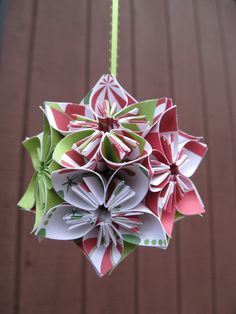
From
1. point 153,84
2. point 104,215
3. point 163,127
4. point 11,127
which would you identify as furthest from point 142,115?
point 153,84

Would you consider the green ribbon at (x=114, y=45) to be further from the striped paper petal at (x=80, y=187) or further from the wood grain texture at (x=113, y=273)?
the wood grain texture at (x=113, y=273)

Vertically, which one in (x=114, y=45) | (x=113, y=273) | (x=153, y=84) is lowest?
(x=113, y=273)

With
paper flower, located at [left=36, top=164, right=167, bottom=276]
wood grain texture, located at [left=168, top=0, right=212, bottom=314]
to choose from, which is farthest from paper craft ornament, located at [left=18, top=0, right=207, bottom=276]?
wood grain texture, located at [left=168, top=0, right=212, bottom=314]

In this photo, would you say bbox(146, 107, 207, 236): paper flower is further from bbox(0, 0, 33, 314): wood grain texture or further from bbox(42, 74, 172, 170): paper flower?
bbox(0, 0, 33, 314): wood grain texture

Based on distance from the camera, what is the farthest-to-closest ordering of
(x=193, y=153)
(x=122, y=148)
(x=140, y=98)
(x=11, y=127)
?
(x=140, y=98) → (x=11, y=127) → (x=193, y=153) → (x=122, y=148)

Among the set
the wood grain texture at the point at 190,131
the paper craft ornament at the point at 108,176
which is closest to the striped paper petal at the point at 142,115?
the paper craft ornament at the point at 108,176

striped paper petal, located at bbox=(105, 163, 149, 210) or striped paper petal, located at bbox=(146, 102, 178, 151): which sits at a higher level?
striped paper petal, located at bbox=(146, 102, 178, 151)

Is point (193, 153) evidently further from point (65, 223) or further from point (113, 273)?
point (113, 273)
